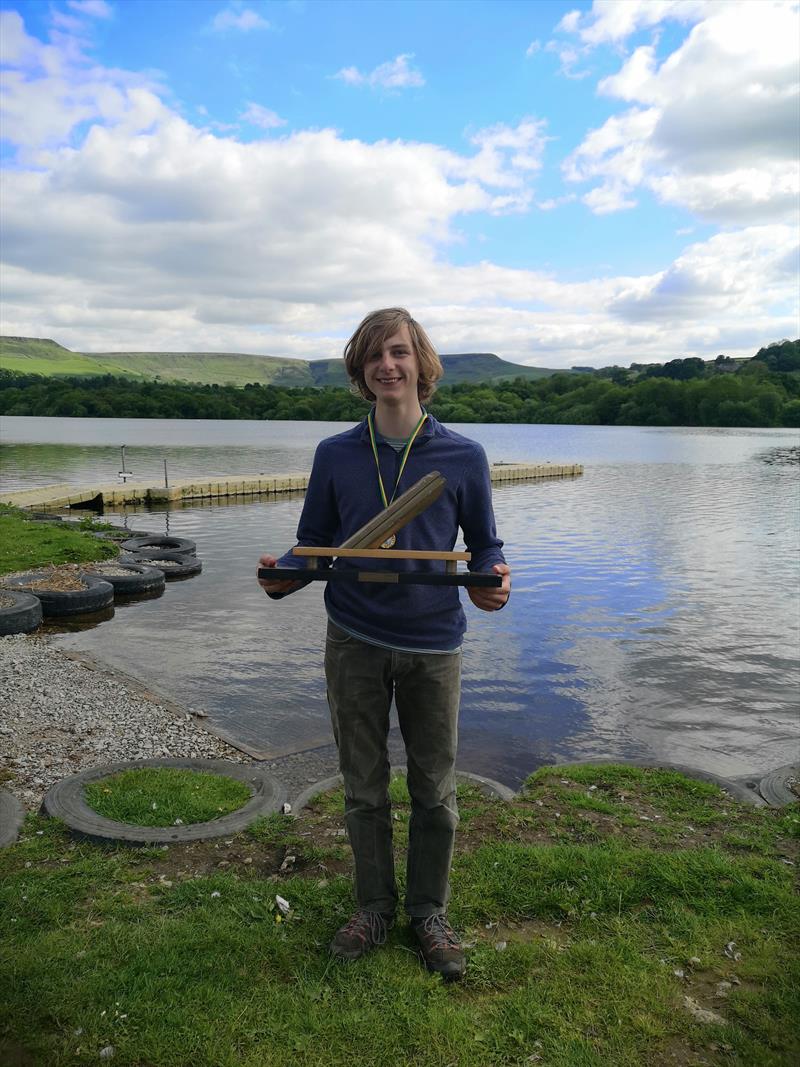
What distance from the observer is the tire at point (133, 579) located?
1664 centimetres

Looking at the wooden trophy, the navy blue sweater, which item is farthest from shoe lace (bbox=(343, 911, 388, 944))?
the wooden trophy

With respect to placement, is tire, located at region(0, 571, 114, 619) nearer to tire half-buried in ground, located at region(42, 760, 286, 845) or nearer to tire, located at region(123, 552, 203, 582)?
Answer: tire, located at region(123, 552, 203, 582)

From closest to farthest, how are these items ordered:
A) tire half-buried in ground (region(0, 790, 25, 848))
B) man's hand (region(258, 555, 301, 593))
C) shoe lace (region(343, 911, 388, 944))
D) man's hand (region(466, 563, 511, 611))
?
man's hand (region(466, 563, 511, 611))
man's hand (region(258, 555, 301, 593))
shoe lace (region(343, 911, 388, 944))
tire half-buried in ground (region(0, 790, 25, 848))

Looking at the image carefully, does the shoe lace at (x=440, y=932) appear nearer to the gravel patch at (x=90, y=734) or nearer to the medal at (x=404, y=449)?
the medal at (x=404, y=449)

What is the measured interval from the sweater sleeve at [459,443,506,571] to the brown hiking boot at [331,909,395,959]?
192 cm

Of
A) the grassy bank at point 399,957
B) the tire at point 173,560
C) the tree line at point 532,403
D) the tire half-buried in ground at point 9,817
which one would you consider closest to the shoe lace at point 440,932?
the grassy bank at point 399,957

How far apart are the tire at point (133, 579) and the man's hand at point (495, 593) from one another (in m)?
14.0

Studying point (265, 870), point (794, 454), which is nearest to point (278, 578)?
point (265, 870)

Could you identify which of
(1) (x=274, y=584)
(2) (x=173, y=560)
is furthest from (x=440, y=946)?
(2) (x=173, y=560)

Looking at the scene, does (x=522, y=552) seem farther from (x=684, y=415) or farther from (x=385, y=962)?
(x=684, y=415)

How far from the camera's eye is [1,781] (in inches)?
259

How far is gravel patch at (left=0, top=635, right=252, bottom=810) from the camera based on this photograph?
7.05 meters

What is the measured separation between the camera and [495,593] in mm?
3420

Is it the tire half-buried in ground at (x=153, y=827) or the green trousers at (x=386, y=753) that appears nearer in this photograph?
the green trousers at (x=386, y=753)
